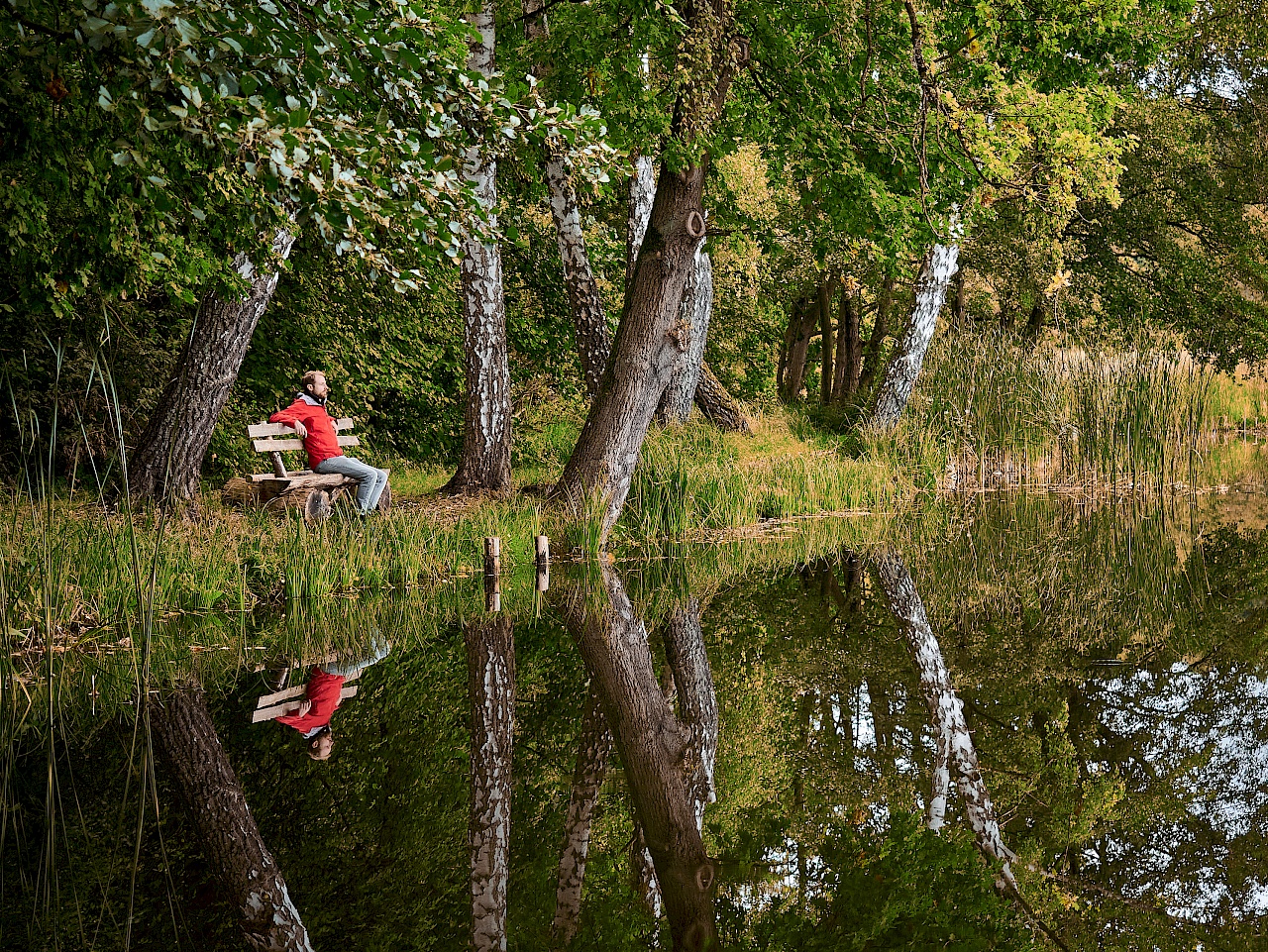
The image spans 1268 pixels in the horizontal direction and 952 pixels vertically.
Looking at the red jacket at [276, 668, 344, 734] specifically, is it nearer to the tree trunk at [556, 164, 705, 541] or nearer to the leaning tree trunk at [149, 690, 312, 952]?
the leaning tree trunk at [149, 690, 312, 952]

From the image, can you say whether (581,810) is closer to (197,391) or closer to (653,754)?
(653,754)

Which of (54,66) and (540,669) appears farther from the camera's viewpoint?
(540,669)

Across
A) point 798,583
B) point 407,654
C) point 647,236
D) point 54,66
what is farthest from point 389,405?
point 54,66

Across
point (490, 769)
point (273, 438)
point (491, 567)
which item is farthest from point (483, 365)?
point (490, 769)

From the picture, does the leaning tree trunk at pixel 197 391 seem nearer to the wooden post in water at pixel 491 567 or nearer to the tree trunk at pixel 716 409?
the wooden post in water at pixel 491 567

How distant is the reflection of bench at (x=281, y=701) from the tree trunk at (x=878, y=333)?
1624cm

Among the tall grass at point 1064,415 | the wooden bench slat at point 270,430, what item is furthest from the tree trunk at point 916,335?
the wooden bench slat at point 270,430

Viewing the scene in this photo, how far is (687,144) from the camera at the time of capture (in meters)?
8.69

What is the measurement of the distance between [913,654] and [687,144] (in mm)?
4324

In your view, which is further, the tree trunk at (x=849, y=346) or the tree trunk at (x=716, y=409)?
the tree trunk at (x=849, y=346)

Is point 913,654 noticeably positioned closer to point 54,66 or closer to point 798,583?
point 798,583

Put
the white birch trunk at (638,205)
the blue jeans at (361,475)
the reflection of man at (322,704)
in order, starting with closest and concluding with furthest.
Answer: the reflection of man at (322,704) < the blue jeans at (361,475) < the white birch trunk at (638,205)

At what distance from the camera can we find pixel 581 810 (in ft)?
14.0

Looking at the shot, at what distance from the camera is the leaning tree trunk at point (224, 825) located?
308cm
